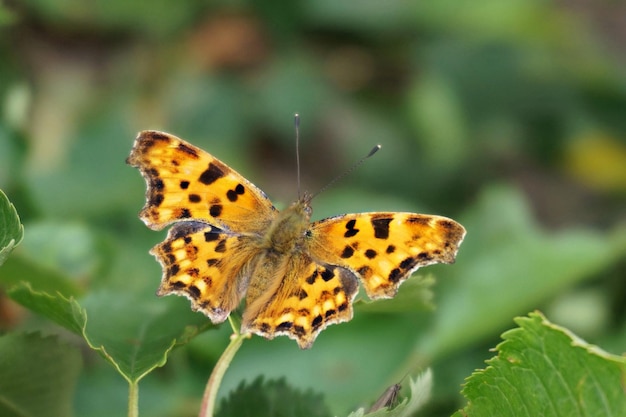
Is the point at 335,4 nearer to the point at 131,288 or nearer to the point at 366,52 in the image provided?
the point at 366,52

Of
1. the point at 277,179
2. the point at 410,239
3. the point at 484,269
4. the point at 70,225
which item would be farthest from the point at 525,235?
the point at 277,179

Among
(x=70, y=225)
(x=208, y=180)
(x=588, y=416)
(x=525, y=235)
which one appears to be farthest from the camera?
(x=525, y=235)

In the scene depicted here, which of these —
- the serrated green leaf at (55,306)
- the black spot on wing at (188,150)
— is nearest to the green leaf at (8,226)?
the serrated green leaf at (55,306)

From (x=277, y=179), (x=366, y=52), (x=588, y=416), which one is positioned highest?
(x=366, y=52)

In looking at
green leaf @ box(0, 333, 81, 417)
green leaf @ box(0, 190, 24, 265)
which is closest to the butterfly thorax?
green leaf @ box(0, 333, 81, 417)

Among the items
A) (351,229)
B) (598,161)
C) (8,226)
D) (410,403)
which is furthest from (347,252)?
(598,161)

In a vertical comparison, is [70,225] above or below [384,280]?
above

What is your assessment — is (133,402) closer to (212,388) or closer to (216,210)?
(212,388)
